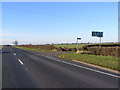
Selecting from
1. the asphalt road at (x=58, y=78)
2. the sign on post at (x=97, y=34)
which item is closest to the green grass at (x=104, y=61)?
the asphalt road at (x=58, y=78)

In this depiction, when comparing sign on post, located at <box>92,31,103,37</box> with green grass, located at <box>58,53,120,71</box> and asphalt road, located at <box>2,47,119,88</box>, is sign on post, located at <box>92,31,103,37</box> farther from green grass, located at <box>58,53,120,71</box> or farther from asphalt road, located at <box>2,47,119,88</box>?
asphalt road, located at <box>2,47,119,88</box>

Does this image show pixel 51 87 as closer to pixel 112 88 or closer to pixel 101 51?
pixel 112 88

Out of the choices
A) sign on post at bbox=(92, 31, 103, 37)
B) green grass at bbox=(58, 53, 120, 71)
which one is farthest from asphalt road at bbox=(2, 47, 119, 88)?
sign on post at bbox=(92, 31, 103, 37)

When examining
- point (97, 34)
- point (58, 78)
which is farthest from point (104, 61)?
point (97, 34)

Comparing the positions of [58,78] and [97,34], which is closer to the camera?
[58,78]

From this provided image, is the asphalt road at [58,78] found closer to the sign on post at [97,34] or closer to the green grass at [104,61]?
the green grass at [104,61]

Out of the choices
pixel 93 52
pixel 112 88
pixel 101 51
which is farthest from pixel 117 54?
pixel 112 88

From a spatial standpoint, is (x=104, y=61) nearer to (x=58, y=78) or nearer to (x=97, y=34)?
(x=58, y=78)

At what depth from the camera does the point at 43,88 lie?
682 cm

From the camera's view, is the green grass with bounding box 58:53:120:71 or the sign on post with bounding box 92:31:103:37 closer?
the green grass with bounding box 58:53:120:71

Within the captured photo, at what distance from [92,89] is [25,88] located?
2483mm

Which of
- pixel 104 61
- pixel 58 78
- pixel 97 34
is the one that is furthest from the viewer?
pixel 97 34

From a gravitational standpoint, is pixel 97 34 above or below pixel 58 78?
above

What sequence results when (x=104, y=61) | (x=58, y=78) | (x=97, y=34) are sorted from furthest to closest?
1. (x=97, y=34)
2. (x=104, y=61)
3. (x=58, y=78)
